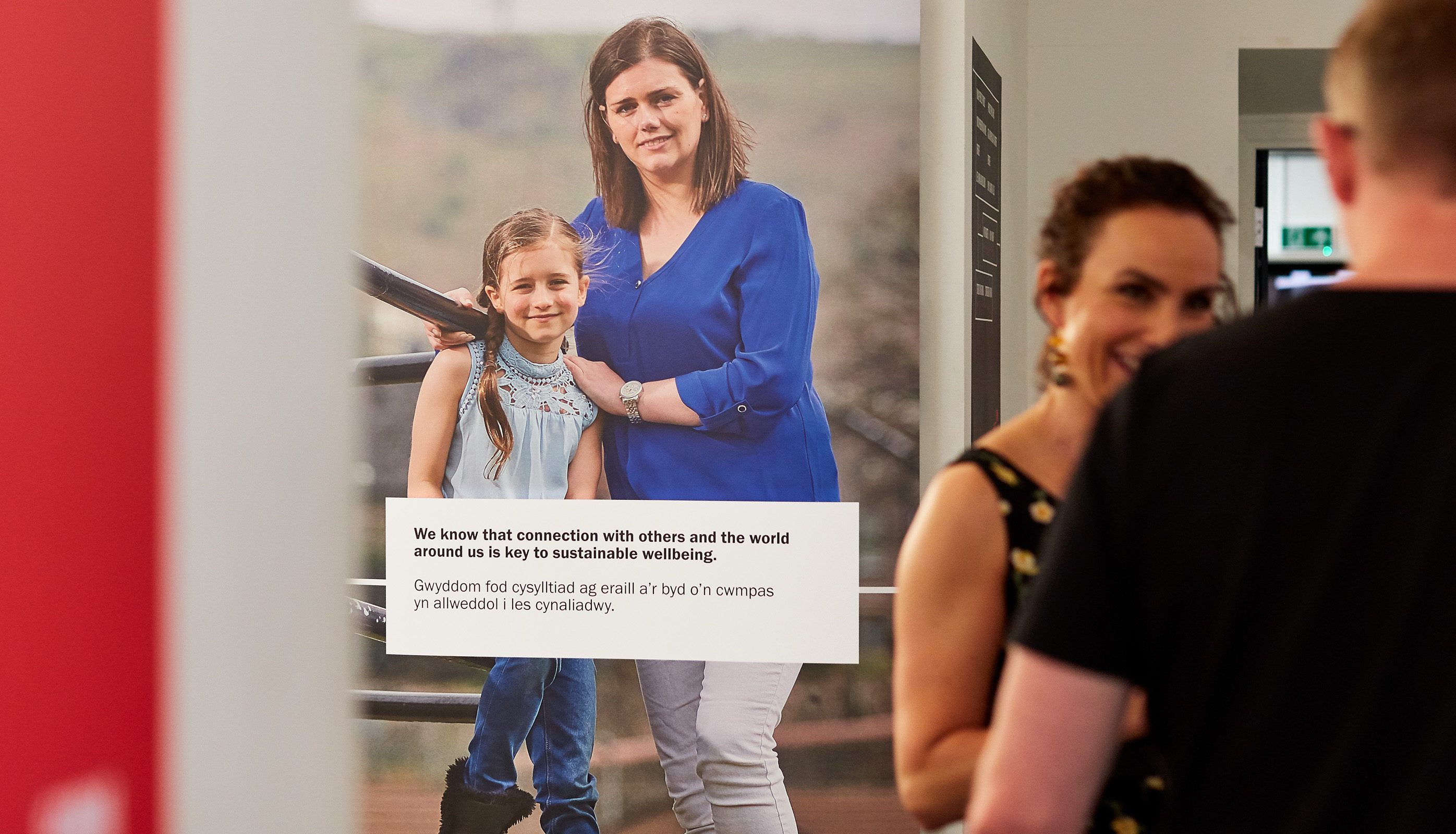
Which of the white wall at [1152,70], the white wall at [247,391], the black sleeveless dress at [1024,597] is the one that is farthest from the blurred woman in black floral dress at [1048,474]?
the white wall at [1152,70]

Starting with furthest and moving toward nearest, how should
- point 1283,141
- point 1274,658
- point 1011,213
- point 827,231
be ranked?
point 1283,141
point 1011,213
point 827,231
point 1274,658

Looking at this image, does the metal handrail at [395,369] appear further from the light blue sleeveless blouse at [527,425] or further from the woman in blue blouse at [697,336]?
the woman in blue blouse at [697,336]

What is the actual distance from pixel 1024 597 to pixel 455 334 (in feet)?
6.54

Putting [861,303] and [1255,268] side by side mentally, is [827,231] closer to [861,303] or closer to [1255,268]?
[861,303]

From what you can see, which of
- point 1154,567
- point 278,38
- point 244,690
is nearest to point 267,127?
point 278,38

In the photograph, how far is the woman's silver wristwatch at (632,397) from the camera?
2865 millimetres

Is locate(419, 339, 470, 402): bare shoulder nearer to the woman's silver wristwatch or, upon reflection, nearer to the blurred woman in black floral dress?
the woman's silver wristwatch

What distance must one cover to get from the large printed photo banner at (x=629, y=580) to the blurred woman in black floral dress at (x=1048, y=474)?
1.52 meters

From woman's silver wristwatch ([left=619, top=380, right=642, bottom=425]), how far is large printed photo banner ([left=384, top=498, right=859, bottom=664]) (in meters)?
0.19

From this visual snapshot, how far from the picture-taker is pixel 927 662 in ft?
3.92

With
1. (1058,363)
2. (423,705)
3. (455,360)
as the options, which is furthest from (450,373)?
(1058,363)

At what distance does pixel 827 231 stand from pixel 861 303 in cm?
17

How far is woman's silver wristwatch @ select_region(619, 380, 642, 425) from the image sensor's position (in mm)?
2865

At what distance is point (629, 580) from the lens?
2861 mm
